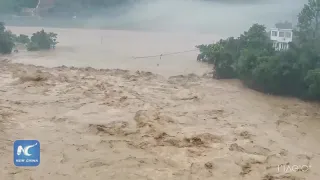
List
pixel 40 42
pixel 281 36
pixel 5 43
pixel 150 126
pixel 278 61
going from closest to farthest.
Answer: pixel 150 126 < pixel 278 61 < pixel 281 36 < pixel 5 43 < pixel 40 42

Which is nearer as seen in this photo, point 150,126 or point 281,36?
point 150,126

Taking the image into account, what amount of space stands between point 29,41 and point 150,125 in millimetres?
16955

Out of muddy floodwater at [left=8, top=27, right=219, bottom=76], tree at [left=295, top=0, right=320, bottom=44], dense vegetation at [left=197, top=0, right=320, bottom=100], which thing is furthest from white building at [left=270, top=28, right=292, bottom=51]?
muddy floodwater at [left=8, top=27, right=219, bottom=76]

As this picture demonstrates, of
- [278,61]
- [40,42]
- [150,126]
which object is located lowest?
[150,126]

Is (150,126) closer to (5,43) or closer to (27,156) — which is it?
(27,156)

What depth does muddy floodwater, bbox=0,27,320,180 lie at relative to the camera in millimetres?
7977

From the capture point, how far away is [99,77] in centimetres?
1620

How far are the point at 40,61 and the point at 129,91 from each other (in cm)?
793

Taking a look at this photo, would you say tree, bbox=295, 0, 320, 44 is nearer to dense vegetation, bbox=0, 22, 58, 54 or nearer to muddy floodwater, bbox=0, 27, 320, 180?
muddy floodwater, bbox=0, 27, 320, 180

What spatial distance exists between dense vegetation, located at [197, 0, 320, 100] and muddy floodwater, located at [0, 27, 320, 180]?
1.49 ft

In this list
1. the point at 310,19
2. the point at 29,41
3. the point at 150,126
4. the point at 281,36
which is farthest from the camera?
the point at 29,41

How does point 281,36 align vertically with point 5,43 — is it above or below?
above

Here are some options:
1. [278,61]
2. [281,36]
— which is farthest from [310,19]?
[278,61]

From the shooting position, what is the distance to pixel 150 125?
33.6 ft
